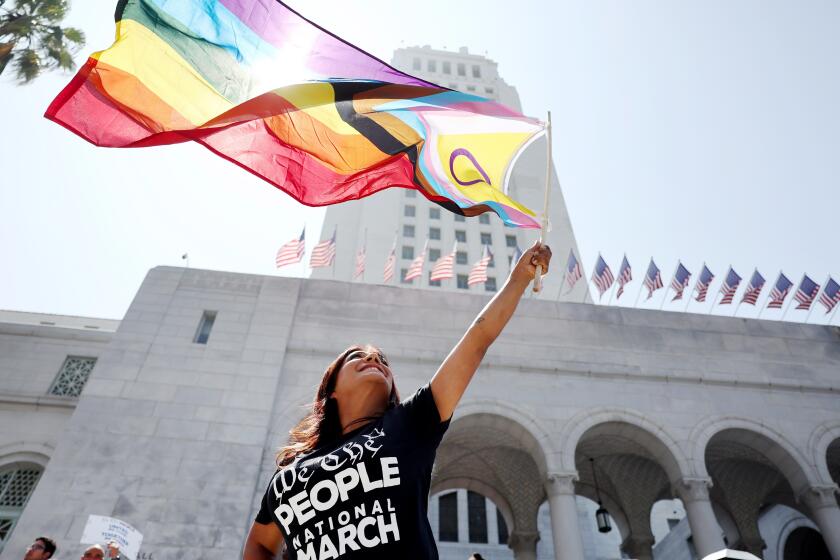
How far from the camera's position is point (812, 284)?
18672 millimetres

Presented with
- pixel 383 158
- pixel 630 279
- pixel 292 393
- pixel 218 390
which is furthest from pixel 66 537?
pixel 630 279

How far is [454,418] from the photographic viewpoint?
14609mm

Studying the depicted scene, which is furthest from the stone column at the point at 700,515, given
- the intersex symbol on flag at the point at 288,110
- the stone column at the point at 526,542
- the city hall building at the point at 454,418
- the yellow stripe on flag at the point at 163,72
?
the yellow stripe on flag at the point at 163,72

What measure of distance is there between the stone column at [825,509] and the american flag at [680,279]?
694cm

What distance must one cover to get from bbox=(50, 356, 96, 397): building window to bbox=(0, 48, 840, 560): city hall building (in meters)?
0.04

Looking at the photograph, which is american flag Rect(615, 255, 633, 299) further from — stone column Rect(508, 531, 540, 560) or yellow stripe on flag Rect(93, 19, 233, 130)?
yellow stripe on flag Rect(93, 19, 233, 130)

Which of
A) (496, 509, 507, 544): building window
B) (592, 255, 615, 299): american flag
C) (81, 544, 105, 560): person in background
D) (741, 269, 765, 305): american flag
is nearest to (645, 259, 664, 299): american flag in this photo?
(592, 255, 615, 299): american flag

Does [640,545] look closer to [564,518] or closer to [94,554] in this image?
[564,518]

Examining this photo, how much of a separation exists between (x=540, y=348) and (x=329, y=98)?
12.1 metres

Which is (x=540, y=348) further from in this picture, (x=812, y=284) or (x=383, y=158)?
(x=383, y=158)

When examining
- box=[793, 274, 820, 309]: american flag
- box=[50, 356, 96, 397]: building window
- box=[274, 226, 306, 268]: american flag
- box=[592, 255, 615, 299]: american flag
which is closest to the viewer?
box=[50, 356, 96, 397]: building window

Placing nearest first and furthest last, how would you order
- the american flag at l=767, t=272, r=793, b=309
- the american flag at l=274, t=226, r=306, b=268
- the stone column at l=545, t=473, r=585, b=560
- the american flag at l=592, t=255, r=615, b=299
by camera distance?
the stone column at l=545, t=473, r=585, b=560, the american flag at l=274, t=226, r=306, b=268, the american flag at l=767, t=272, r=793, b=309, the american flag at l=592, t=255, r=615, b=299

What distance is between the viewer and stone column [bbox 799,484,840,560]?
1385cm

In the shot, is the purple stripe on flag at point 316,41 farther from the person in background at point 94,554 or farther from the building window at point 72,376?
the building window at point 72,376
